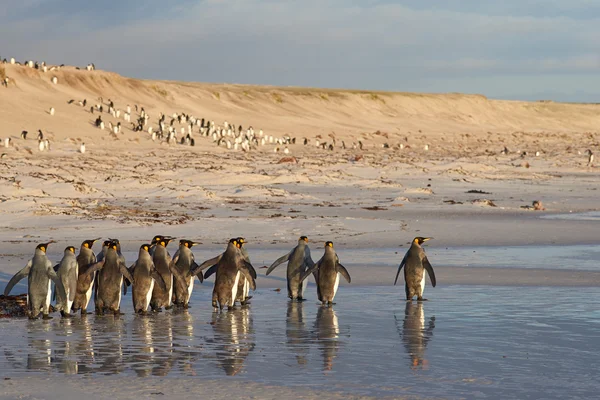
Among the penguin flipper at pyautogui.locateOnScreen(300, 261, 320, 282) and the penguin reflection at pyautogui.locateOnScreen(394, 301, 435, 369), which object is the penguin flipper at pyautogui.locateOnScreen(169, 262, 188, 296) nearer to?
the penguin flipper at pyautogui.locateOnScreen(300, 261, 320, 282)

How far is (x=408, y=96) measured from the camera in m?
108

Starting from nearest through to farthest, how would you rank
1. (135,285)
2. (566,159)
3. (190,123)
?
1. (135,285)
2. (566,159)
3. (190,123)

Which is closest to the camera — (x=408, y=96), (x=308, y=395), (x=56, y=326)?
(x=308, y=395)

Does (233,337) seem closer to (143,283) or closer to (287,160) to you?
(143,283)

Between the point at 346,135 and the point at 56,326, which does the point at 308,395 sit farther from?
the point at 346,135

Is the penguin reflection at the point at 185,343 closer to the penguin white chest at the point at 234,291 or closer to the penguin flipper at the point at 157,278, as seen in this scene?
the penguin flipper at the point at 157,278

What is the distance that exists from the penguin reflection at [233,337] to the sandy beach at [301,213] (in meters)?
0.12

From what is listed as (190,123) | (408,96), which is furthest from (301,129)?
(408,96)

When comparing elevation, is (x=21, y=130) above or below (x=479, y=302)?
above

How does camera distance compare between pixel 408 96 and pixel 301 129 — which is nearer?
pixel 301 129

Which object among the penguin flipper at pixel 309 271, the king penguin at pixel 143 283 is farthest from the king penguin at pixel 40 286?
the penguin flipper at pixel 309 271

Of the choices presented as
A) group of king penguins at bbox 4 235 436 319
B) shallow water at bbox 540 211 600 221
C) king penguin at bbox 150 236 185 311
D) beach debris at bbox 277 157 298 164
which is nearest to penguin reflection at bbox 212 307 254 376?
group of king penguins at bbox 4 235 436 319

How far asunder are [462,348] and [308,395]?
2.37m

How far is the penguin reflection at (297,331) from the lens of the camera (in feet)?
31.0
